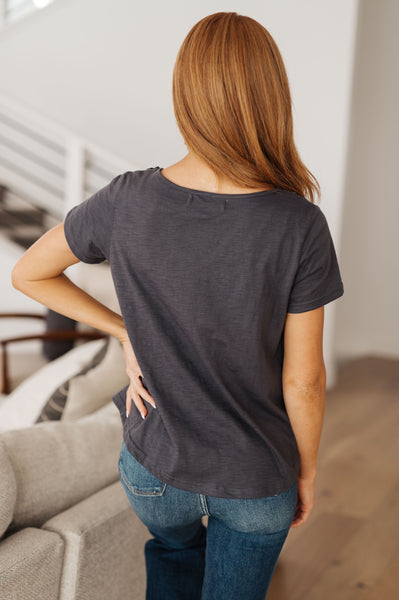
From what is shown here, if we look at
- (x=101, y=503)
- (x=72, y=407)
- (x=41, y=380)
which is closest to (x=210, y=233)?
(x=101, y=503)

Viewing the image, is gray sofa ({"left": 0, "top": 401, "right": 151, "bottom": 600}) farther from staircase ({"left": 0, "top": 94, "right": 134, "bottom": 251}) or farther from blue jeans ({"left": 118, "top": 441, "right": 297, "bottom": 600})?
staircase ({"left": 0, "top": 94, "right": 134, "bottom": 251})

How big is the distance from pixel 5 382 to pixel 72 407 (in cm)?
139

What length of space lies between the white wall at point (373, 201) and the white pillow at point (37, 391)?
3755 mm

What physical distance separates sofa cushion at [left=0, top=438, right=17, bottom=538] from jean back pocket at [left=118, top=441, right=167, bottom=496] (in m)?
0.21

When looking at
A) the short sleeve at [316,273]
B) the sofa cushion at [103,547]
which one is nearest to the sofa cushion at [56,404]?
the sofa cushion at [103,547]

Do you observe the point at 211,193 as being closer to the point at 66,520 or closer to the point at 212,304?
the point at 212,304

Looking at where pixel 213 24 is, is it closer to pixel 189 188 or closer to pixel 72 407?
pixel 189 188

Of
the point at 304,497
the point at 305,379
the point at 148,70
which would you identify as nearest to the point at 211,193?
the point at 305,379

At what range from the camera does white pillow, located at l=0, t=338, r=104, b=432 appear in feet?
6.39

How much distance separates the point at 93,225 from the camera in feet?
3.15

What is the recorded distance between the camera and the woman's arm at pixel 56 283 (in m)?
1.05

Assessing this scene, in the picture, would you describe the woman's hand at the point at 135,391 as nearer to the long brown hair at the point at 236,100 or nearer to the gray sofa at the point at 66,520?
the gray sofa at the point at 66,520

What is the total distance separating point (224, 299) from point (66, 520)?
1.94ft

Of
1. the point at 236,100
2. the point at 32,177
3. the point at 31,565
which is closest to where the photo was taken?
the point at 236,100
